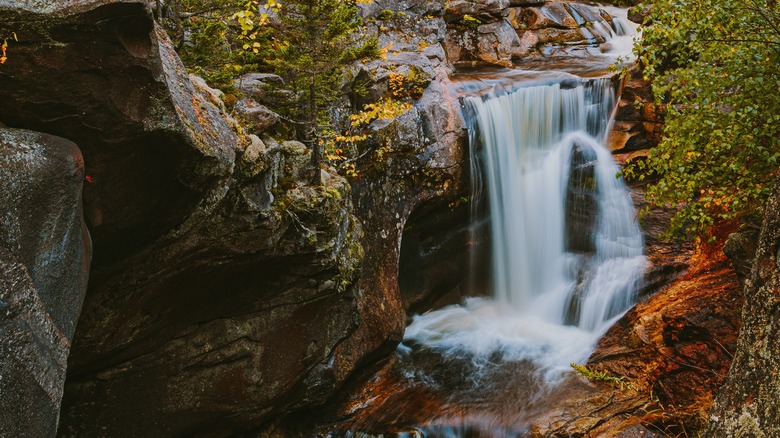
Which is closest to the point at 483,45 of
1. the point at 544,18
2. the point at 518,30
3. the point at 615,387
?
the point at 518,30

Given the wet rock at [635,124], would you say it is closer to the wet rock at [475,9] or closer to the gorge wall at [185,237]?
the gorge wall at [185,237]

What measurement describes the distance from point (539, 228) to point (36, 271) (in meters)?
9.66

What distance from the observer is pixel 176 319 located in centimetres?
586

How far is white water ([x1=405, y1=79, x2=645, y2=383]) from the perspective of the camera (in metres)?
10.1

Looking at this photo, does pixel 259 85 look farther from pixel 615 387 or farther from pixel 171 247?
pixel 615 387

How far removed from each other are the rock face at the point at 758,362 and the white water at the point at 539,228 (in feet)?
17.1

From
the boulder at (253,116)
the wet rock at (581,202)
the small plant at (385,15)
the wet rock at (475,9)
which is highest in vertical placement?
the wet rock at (475,9)

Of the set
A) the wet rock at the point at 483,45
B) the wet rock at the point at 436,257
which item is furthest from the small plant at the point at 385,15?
the wet rock at the point at 436,257

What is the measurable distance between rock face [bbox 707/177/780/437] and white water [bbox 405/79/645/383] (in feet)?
17.1

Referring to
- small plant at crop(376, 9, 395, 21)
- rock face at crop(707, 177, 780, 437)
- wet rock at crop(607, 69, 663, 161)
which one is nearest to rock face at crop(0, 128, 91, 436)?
rock face at crop(707, 177, 780, 437)

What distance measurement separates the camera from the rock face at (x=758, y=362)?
4055mm

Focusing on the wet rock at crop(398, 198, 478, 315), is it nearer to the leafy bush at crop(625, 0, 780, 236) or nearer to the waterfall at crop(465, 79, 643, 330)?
the waterfall at crop(465, 79, 643, 330)

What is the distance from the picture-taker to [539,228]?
11.2m

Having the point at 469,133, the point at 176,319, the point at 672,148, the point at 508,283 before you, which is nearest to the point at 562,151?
the point at 469,133
